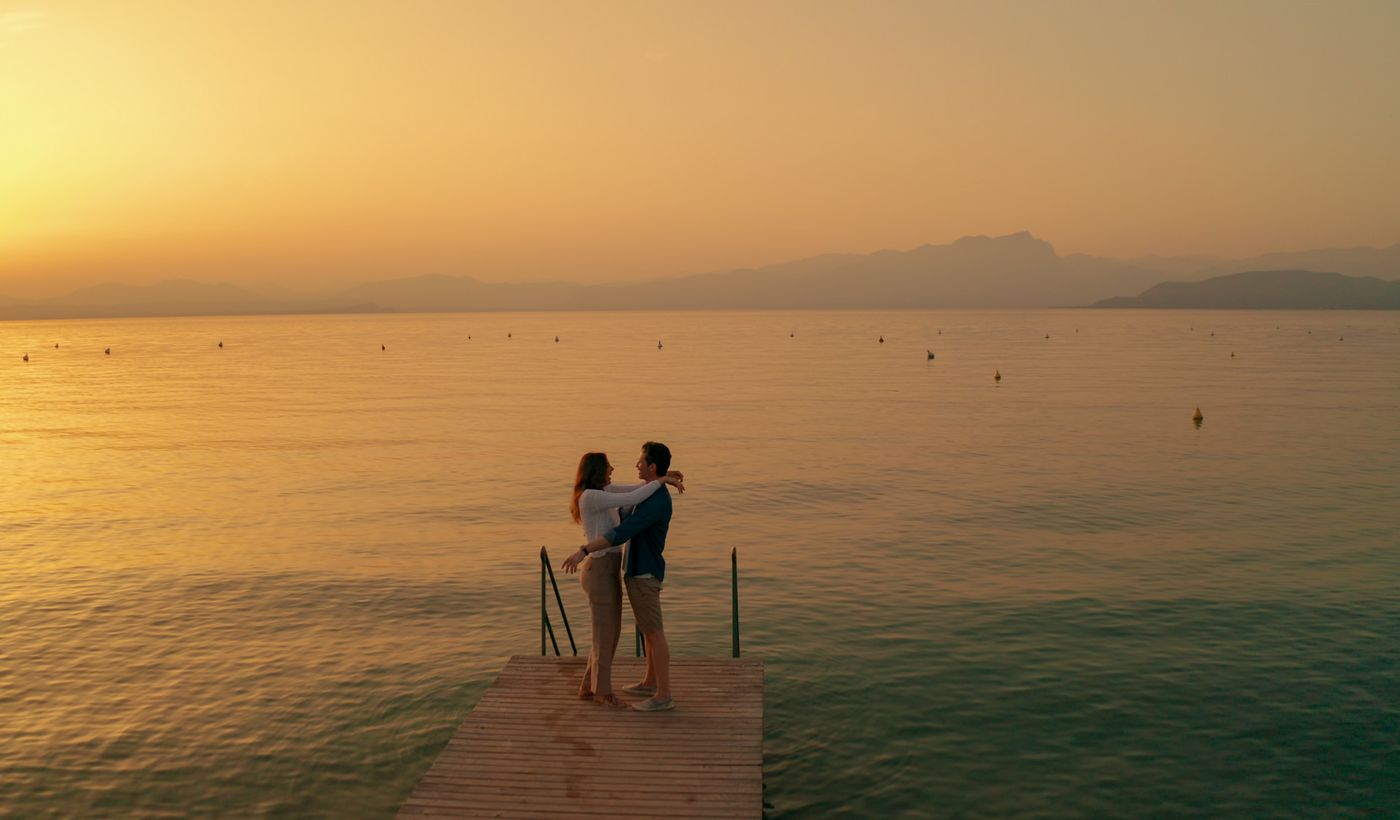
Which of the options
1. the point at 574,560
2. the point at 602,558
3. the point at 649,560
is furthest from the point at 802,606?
the point at 574,560

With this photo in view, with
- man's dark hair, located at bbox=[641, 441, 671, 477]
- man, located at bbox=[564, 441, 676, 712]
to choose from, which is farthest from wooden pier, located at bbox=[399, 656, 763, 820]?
man's dark hair, located at bbox=[641, 441, 671, 477]

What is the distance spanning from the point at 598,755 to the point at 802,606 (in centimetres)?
1093

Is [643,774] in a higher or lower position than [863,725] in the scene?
higher

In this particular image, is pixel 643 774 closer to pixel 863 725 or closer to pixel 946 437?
pixel 863 725

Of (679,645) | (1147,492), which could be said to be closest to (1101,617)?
(679,645)

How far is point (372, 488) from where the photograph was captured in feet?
119

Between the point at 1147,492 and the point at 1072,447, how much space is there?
452 inches

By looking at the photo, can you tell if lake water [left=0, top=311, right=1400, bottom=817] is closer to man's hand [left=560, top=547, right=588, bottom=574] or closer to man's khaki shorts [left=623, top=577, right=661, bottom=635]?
man's khaki shorts [left=623, top=577, right=661, bottom=635]

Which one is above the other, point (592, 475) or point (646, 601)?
point (592, 475)

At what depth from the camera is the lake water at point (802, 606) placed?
45.4 ft

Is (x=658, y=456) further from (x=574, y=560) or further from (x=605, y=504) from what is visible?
(x=574, y=560)

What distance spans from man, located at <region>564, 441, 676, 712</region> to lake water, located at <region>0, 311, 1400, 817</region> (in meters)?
2.38

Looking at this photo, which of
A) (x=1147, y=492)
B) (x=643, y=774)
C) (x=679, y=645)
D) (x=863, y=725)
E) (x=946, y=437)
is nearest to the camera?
(x=643, y=774)

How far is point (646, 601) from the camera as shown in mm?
11641
